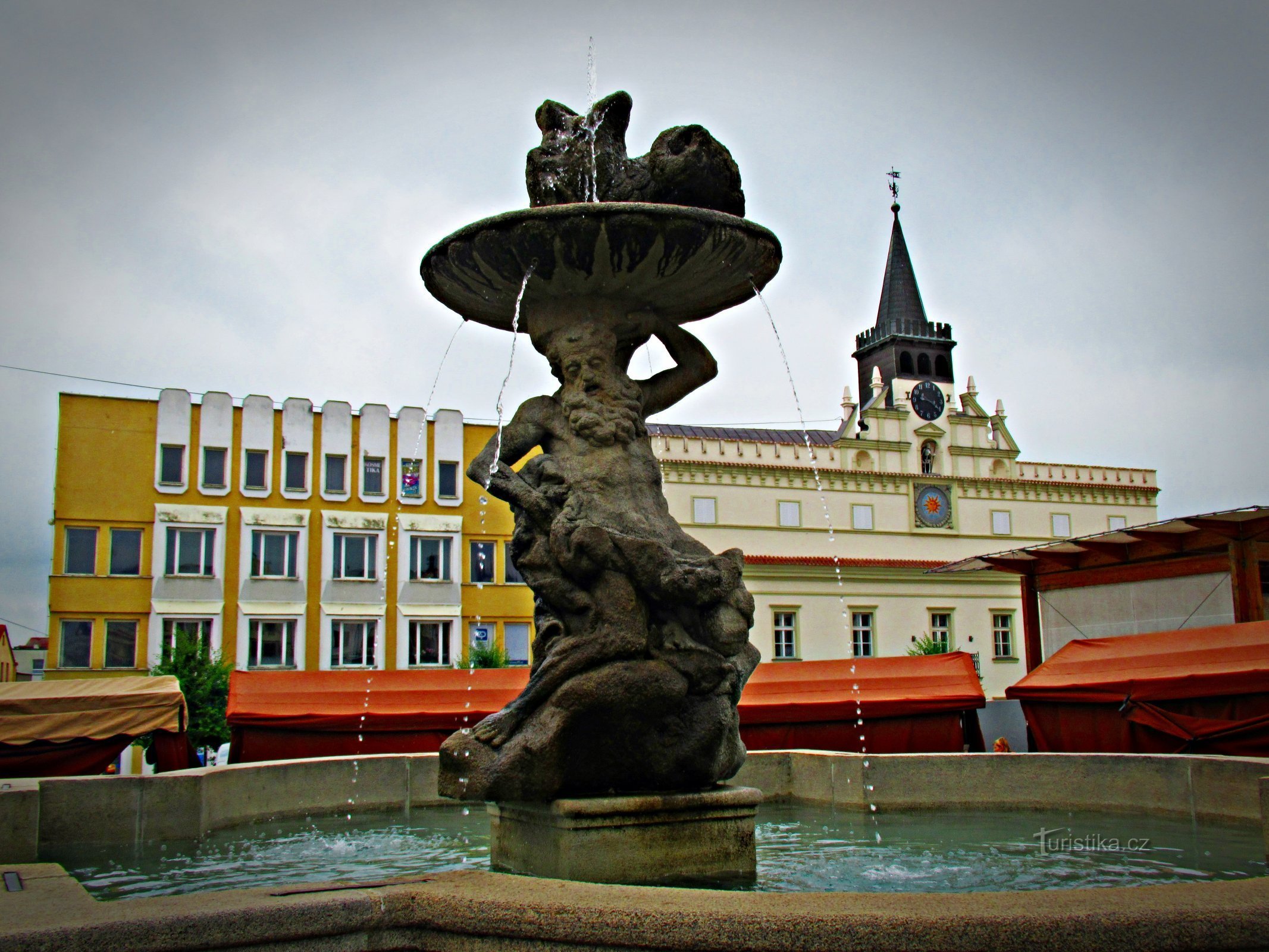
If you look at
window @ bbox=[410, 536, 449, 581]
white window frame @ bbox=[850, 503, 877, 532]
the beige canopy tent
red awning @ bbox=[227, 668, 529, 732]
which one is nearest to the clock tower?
white window frame @ bbox=[850, 503, 877, 532]

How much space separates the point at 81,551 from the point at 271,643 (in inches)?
266

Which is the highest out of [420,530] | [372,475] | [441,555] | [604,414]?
[372,475]

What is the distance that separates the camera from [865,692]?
1336cm

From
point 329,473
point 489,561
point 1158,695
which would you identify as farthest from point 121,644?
point 1158,695

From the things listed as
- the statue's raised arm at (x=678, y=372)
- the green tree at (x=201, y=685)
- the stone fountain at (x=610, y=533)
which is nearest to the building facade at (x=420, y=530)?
the green tree at (x=201, y=685)

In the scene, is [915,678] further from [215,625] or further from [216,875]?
[215,625]

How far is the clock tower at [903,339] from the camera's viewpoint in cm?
5716

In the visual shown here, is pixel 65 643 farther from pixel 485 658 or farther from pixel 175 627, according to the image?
pixel 485 658

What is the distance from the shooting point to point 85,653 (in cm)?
3594

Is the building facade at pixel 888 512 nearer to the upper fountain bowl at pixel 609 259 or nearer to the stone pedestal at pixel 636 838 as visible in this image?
the upper fountain bowl at pixel 609 259

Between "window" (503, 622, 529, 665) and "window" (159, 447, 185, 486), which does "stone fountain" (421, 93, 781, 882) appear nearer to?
"window" (159, 447, 185, 486)

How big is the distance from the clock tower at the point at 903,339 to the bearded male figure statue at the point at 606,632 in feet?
165

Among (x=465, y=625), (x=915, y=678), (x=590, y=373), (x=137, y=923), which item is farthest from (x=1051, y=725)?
(x=465, y=625)

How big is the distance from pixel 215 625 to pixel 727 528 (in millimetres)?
19513
